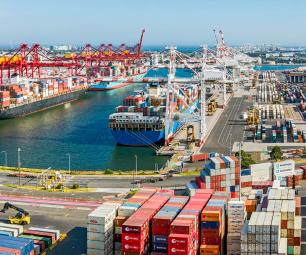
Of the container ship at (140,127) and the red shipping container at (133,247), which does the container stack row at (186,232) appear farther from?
the container ship at (140,127)

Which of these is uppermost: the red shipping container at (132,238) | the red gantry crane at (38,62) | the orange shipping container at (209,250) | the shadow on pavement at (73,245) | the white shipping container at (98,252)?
the red gantry crane at (38,62)

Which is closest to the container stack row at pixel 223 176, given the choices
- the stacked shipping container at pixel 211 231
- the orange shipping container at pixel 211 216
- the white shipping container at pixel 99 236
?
the stacked shipping container at pixel 211 231

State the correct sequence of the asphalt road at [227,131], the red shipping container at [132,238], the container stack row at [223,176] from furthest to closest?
the asphalt road at [227,131] → the container stack row at [223,176] → the red shipping container at [132,238]

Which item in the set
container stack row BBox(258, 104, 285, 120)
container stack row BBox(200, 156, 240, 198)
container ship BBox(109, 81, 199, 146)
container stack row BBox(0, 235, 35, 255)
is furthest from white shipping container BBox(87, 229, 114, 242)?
→ container stack row BBox(258, 104, 285, 120)

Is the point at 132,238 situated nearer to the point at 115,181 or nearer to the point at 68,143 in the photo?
the point at 115,181

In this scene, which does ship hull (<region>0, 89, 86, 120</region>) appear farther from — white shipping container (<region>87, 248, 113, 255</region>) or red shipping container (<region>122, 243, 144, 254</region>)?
red shipping container (<region>122, 243, 144, 254</region>)

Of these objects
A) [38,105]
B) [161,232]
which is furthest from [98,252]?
[38,105]

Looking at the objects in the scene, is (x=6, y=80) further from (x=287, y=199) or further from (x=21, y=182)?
(x=287, y=199)

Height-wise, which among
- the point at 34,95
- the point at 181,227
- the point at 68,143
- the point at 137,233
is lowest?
the point at 68,143
